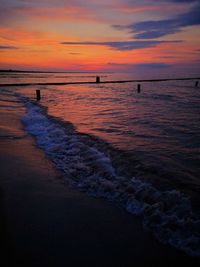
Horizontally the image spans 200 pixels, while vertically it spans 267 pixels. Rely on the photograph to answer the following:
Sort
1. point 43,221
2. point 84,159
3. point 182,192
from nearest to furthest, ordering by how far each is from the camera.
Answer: point 43,221
point 182,192
point 84,159

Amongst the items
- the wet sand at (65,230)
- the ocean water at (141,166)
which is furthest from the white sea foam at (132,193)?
the wet sand at (65,230)

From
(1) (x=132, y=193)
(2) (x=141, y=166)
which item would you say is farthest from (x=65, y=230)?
(2) (x=141, y=166)

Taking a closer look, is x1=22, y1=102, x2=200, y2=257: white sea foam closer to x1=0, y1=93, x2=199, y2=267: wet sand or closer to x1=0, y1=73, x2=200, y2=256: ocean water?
x1=0, y1=73, x2=200, y2=256: ocean water

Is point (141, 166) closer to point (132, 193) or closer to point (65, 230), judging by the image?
point (132, 193)

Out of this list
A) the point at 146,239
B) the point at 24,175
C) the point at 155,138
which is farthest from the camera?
the point at 155,138

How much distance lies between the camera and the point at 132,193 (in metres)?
5.06

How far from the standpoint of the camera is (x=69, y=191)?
203 inches

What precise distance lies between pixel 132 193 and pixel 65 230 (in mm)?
1749

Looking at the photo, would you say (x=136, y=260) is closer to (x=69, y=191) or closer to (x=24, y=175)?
(x=69, y=191)

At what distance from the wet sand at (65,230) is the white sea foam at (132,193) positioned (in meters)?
0.23

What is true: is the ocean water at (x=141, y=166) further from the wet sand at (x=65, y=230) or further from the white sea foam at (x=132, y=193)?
the wet sand at (x=65, y=230)

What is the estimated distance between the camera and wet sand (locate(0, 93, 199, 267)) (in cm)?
321

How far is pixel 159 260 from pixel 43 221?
1.79m

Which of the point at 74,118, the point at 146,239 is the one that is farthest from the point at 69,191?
the point at 74,118
